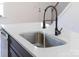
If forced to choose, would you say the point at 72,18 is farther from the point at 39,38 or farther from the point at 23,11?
the point at 23,11

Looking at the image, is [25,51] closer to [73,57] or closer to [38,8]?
[73,57]

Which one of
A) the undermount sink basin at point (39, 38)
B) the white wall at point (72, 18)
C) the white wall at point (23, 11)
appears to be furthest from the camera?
the white wall at point (23, 11)

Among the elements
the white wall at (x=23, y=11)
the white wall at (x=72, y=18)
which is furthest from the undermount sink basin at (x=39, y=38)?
the white wall at (x=23, y=11)

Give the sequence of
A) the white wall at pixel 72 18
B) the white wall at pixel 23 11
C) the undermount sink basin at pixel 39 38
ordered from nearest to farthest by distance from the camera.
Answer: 1. the undermount sink basin at pixel 39 38
2. the white wall at pixel 72 18
3. the white wall at pixel 23 11

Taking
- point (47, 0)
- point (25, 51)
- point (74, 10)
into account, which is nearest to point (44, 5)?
point (47, 0)

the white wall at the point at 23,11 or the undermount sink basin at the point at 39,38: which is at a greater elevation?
the white wall at the point at 23,11

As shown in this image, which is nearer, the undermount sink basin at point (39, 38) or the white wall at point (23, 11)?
the undermount sink basin at point (39, 38)

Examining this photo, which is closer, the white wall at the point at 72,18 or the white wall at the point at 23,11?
the white wall at the point at 72,18

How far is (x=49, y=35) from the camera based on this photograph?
7.46ft

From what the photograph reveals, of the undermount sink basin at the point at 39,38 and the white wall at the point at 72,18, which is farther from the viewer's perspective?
the white wall at the point at 72,18

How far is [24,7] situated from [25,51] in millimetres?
3385

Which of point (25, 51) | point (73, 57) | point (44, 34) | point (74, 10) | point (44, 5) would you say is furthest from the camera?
point (44, 5)

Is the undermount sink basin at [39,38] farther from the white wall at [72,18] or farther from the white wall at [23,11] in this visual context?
the white wall at [23,11]

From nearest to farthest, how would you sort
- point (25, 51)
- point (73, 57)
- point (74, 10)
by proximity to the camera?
point (73, 57), point (25, 51), point (74, 10)
